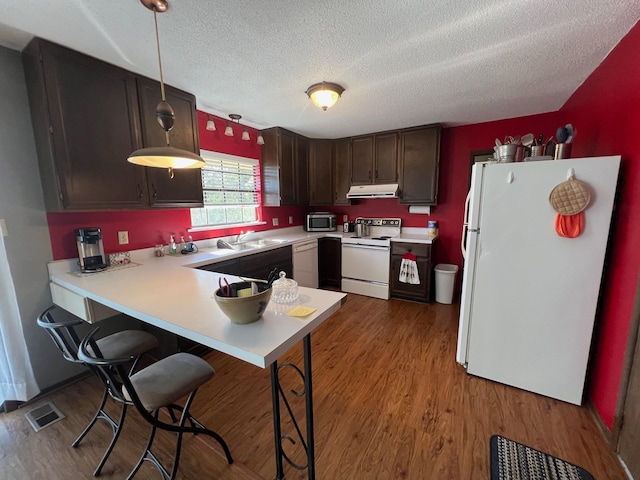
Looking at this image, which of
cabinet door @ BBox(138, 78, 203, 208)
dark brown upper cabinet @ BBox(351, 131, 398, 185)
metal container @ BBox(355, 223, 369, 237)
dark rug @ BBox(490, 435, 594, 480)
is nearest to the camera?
dark rug @ BBox(490, 435, 594, 480)

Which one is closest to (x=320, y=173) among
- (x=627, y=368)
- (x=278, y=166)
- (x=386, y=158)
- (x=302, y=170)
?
(x=302, y=170)

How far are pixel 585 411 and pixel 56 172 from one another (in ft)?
12.2

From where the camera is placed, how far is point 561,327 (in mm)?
1735

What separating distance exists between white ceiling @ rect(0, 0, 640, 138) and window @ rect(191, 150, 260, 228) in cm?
78

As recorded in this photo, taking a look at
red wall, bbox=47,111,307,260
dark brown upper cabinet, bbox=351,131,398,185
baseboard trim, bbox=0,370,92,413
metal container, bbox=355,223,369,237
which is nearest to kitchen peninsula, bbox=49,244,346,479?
red wall, bbox=47,111,307,260

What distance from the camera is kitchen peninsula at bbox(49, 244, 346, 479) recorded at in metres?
0.98

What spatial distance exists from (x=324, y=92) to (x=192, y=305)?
1.89 m

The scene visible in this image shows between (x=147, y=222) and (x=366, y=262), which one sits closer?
(x=147, y=222)

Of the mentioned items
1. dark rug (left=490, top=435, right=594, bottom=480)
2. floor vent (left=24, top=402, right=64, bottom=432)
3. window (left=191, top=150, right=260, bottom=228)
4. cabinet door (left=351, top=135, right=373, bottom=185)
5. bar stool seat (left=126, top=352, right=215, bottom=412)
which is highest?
cabinet door (left=351, top=135, right=373, bottom=185)

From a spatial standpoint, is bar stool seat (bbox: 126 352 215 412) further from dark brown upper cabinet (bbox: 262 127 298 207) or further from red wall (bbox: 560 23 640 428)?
dark brown upper cabinet (bbox: 262 127 298 207)

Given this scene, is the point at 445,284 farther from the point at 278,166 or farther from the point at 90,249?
the point at 90,249

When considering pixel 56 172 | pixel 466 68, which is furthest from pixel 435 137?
pixel 56 172

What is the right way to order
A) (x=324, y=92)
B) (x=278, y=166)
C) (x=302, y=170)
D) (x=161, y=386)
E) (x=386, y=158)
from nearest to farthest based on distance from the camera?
(x=161, y=386) < (x=324, y=92) < (x=278, y=166) < (x=386, y=158) < (x=302, y=170)

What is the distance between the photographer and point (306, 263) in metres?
3.72
